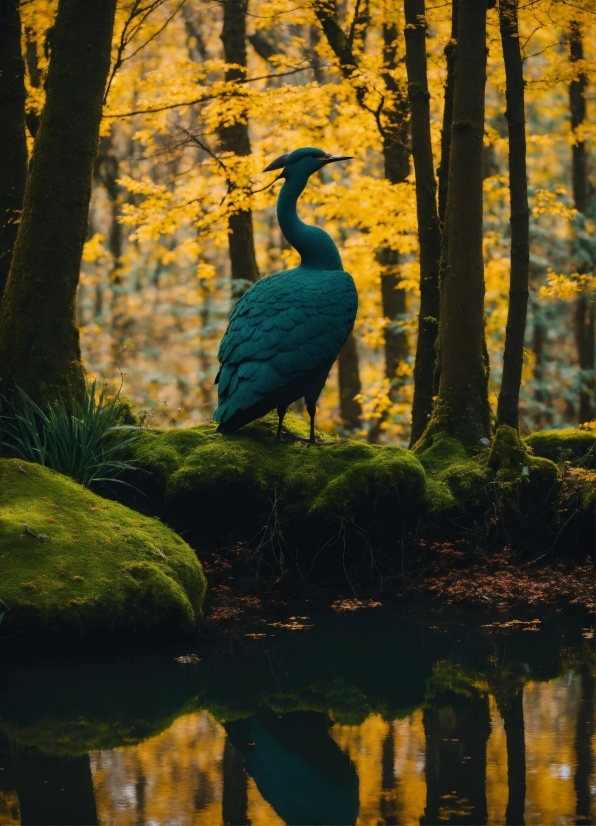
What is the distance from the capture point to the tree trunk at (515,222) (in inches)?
336

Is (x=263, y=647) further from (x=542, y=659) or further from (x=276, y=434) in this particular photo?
(x=276, y=434)

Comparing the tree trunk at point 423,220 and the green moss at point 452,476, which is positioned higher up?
the tree trunk at point 423,220

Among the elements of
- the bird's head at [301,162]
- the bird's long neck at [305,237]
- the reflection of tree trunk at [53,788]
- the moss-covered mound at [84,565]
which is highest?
the bird's head at [301,162]

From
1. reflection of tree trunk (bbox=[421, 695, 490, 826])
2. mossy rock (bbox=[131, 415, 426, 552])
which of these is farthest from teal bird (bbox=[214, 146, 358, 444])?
reflection of tree trunk (bbox=[421, 695, 490, 826])

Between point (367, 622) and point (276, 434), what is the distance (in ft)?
6.16

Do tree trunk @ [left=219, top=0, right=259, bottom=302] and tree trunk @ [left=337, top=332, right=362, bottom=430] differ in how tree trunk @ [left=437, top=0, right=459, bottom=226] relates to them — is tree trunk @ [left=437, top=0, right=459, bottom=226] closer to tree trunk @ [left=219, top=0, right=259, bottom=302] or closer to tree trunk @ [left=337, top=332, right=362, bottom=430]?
tree trunk @ [left=219, top=0, right=259, bottom=302]

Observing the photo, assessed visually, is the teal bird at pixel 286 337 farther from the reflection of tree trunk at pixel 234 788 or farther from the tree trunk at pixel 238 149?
the tree trunk at pixel 238 149

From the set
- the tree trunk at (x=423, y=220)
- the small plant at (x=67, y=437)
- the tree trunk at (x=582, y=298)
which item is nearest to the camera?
the small plant at (x=67, y=437)

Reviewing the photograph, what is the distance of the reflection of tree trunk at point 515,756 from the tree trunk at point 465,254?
3.73m

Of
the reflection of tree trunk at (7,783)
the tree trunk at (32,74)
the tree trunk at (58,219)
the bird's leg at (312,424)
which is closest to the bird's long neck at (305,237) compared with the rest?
the bird's leg at (312,424)

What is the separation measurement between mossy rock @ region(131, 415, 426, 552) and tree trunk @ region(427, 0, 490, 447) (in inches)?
41.1

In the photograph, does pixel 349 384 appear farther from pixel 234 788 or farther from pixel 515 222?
pixel 234 788

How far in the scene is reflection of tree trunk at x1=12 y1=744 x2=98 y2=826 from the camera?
3.88 metres

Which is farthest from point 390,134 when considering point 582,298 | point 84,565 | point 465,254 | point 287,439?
point 84,565
